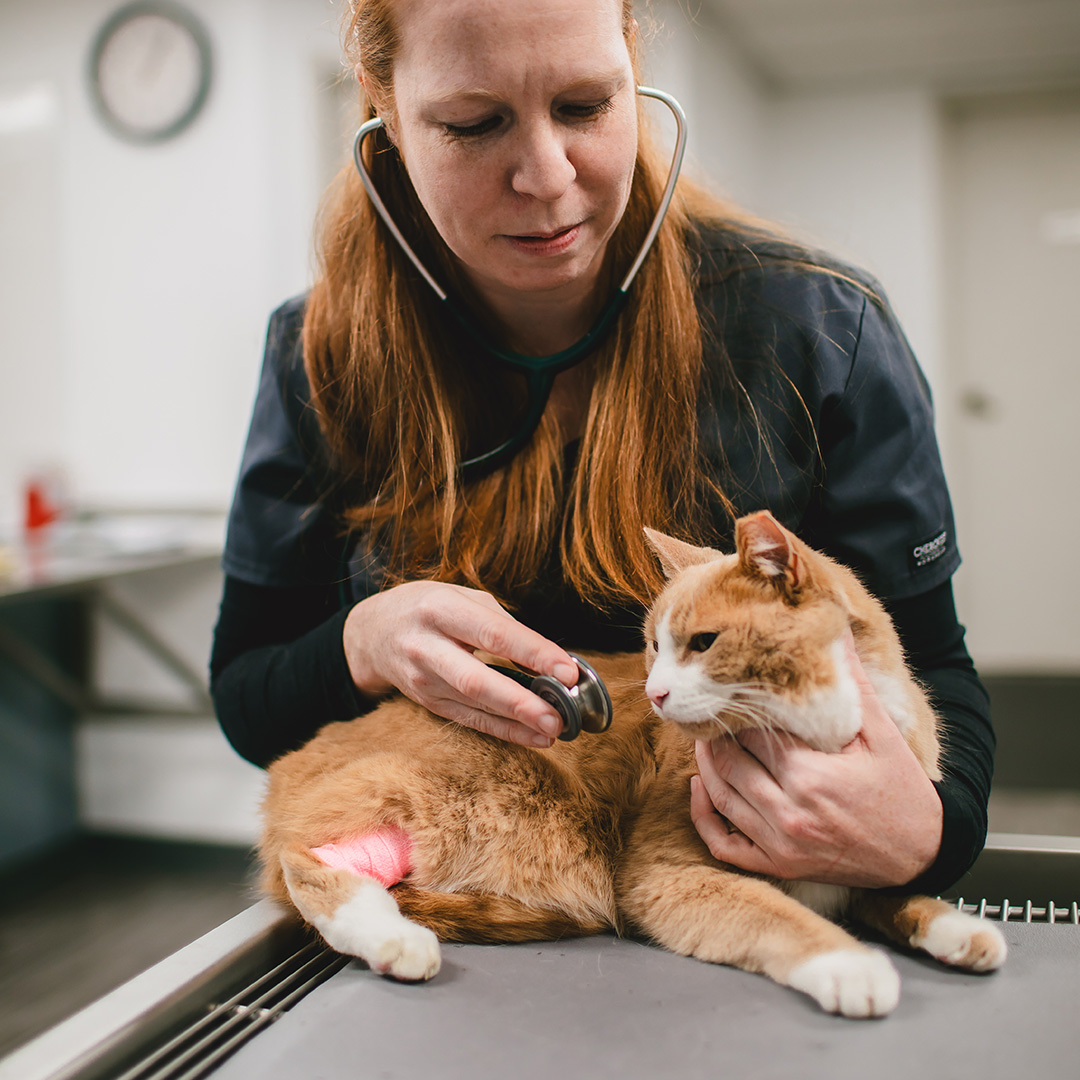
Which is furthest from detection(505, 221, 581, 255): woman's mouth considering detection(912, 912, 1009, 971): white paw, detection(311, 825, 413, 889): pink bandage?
detection(912, 912, 1009, 971): white paw

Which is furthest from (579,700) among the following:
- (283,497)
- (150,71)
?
(150,71)

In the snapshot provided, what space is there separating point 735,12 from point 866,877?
124 inches

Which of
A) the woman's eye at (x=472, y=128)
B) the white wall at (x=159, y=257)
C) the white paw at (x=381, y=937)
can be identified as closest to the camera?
the white paw at (x=381, y=937)

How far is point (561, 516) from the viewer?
0.91 meters

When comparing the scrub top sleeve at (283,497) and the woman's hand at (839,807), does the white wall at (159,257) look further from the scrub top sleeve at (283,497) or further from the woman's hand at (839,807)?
the woman's hand at (839,807)

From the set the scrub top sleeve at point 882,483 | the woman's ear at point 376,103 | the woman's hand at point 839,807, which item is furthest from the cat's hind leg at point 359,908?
the woman's ear at point 376,103

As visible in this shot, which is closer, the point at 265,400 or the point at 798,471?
the point at 798,471

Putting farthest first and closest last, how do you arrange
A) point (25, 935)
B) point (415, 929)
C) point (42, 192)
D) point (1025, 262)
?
point (1025, 262) → point (42, 192) → point (25, 935) → point (415, 929)

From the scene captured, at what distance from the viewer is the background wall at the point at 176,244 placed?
9.05ft

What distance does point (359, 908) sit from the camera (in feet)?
2.18

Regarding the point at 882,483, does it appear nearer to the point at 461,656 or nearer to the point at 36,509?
the point at 461,656

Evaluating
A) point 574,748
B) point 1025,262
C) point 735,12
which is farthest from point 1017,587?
point 574,748

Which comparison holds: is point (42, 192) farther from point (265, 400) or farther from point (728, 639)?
point (728, 639)

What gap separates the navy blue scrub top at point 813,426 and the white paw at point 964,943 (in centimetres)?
29
